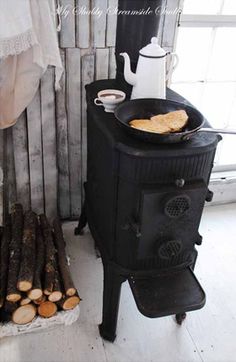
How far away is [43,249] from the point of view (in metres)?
1.60

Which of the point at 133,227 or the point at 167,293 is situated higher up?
the point at 133,227

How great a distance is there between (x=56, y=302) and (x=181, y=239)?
0.59 meters

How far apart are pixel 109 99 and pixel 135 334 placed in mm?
1004

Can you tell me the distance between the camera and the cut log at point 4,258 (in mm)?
1391

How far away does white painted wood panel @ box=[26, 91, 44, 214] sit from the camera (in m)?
1.68

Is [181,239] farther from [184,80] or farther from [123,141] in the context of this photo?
[184,80]

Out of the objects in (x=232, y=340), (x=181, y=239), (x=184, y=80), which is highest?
(x=184, y=80)

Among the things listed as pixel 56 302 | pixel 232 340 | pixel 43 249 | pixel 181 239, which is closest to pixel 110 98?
pixel 181 239

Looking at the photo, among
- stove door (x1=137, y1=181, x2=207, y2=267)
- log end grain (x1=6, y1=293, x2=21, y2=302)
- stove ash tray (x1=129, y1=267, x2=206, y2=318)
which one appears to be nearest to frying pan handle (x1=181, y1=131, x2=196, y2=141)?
stove door (x1=137, y1=181, x2=207, y2=267)

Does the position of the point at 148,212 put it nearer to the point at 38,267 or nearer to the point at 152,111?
the point at 152,111

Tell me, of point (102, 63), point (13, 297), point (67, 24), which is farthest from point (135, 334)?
point (67, 24)

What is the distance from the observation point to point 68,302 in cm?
143

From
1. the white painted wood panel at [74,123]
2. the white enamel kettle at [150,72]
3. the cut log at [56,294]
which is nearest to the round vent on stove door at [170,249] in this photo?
the cut log at [56,294]

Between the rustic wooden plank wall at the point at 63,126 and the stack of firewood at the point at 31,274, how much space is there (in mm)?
236
